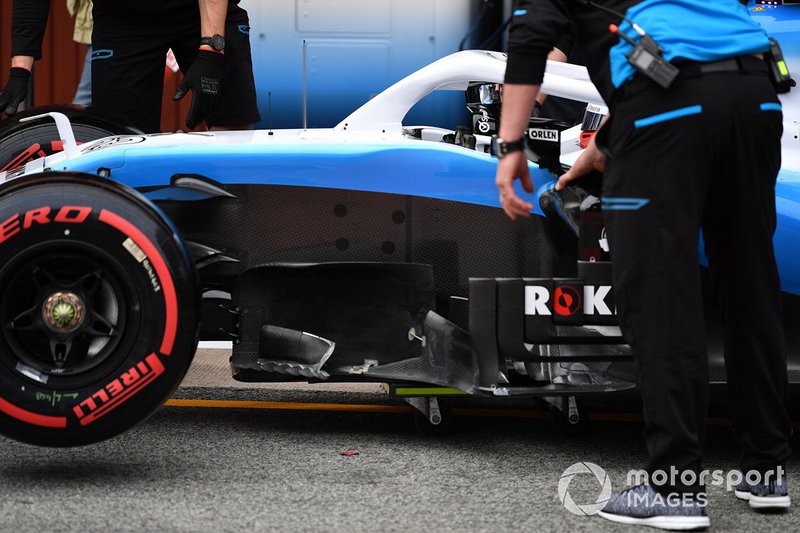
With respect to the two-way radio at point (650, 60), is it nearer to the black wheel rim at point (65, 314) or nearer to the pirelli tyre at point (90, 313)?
the pirelli tyre at point (90, 313)

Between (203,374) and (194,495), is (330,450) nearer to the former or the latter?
(194,495)

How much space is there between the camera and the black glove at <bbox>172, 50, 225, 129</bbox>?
4.34 meters

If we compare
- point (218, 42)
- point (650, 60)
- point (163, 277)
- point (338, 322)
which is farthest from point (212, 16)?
point (650, 60)

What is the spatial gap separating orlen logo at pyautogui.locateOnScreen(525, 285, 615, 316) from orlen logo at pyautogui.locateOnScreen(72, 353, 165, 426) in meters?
1.10

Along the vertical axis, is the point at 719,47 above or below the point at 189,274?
above

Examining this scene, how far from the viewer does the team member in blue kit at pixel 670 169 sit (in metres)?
2.79

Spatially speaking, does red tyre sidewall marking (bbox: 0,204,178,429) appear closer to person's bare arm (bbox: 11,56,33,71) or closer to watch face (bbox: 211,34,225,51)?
watch face (bbox: 211,34,225,51)

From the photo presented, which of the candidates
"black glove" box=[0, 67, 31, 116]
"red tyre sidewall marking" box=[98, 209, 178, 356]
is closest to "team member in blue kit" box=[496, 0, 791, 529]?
"red tyre sidewall marking" box=[98, 209, 178, 356]

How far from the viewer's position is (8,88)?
15.2 ft

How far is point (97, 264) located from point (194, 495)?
715mm

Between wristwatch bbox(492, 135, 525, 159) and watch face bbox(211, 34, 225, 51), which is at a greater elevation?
watch face bbox(211, 34, 225, 51)

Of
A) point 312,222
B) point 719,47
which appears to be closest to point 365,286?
point 312,222

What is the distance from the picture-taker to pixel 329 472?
3.32m

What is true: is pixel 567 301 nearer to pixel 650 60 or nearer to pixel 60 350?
pixel 650 60
